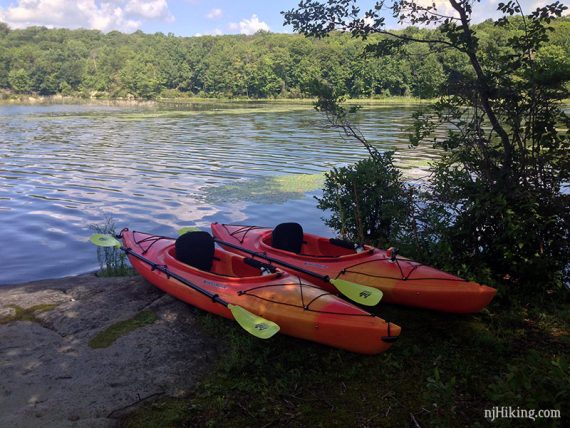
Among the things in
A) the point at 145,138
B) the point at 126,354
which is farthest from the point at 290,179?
the point at 145,138

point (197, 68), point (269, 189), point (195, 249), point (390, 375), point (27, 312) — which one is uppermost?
point (197, 68)

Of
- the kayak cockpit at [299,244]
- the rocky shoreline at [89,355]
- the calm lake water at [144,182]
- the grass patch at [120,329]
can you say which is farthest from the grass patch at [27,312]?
the kayak cockpit at [299,244]

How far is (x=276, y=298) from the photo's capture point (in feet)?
17.2

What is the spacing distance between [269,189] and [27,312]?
9005 mm

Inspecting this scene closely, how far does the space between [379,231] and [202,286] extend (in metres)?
3.38

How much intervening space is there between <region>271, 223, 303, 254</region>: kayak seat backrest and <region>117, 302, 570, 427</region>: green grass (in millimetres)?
1898

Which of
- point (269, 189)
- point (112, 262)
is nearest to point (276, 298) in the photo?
point (112, 262)

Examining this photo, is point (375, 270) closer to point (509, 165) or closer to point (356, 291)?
point (356, 291)

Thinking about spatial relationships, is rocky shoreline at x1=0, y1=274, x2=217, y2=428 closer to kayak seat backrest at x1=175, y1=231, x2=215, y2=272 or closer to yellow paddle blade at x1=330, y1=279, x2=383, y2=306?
kayak seat backrest at x1=175, y1=231, x2=215, y2=272

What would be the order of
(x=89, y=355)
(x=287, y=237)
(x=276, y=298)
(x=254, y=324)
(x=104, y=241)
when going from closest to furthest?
(x=254, y=324) < (x=89, y=355) < (x=276, y=298) < (x=287, y=237) < (x=104, y=241)

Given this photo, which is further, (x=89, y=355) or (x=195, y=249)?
(x=195, y=249)

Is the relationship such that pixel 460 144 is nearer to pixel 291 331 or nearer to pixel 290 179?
pixel 291 331

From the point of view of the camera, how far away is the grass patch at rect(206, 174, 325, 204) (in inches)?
523

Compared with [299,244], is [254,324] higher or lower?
lower
